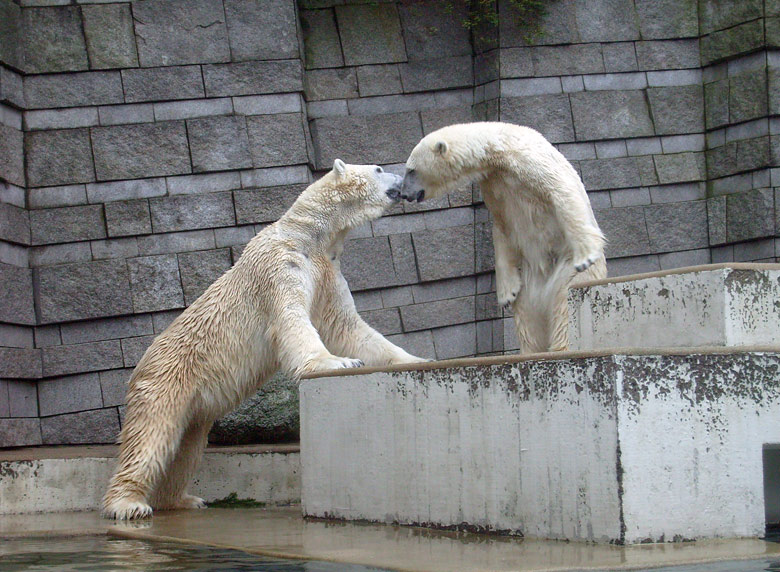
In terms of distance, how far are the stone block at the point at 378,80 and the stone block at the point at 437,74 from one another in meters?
0.06

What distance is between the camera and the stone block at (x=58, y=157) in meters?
8.13

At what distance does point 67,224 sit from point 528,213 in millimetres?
4286

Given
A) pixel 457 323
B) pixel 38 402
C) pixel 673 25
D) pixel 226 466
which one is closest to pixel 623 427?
pixel 226 466

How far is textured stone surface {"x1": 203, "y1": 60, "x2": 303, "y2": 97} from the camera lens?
332 inches

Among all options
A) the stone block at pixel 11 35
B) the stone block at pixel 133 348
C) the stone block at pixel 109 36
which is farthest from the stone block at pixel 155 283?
the stone block at pixel 11 35

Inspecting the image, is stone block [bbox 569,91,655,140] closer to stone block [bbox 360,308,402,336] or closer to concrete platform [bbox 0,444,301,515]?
stone block [bbox 360,308,402,336]

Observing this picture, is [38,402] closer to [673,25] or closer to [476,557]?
[476,557]

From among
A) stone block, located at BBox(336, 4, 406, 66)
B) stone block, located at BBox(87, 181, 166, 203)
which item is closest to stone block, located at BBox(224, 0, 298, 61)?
stone block, located at BBox(336, 4, 406, 66)

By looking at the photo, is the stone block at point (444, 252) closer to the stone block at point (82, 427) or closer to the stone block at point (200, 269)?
the stone block at point (200, 269)

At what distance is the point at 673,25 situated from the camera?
902 cm

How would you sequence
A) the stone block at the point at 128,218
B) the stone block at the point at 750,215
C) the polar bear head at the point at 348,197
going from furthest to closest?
the stone block at the point at 750,215, the stone block at the point at 128,218, the polar bear head at the point at 348,197

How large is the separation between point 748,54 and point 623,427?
6028mm

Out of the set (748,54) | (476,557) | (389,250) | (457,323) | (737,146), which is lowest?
(476,557)

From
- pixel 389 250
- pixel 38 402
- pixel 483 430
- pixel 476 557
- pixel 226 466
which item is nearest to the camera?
pixel 476 557
